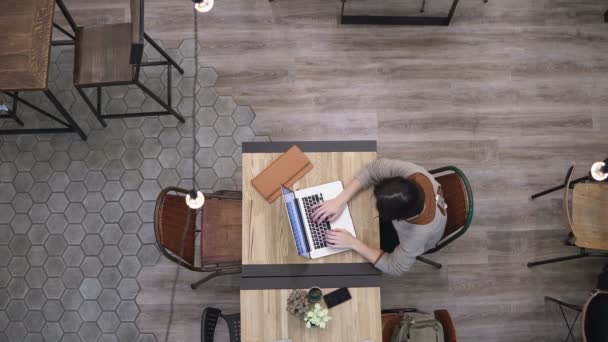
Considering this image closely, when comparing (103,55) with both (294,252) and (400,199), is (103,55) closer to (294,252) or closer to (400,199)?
(294,252)

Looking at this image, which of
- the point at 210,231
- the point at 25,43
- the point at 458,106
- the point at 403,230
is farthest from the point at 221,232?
the point at 458,106

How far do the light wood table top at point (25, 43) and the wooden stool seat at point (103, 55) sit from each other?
1.00ft

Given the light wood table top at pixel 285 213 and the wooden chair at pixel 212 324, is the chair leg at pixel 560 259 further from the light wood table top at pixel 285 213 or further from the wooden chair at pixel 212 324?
the wooden chair at pixel 212 324

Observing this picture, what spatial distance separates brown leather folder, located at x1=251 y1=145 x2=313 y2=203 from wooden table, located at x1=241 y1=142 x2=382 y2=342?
3cm

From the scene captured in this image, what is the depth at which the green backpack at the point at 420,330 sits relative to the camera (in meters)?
2.23

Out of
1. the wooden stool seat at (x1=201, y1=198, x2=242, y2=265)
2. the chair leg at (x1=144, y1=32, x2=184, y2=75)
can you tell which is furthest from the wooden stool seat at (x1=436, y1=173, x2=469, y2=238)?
the chair leg at (x1=144, y1=32, x2=184, y2=75)

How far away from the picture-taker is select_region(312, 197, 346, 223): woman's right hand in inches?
88.1

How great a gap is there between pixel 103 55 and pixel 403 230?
2.40 metres

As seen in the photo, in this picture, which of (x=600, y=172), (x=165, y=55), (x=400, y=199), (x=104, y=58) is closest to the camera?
(x=400, y=199)

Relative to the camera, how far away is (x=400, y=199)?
6.35ft

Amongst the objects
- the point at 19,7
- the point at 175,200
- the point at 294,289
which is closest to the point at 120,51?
the point at 19,7

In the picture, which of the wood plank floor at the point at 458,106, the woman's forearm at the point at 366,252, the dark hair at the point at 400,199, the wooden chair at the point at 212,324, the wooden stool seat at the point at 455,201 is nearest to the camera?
the dark hair at the point at 400,199

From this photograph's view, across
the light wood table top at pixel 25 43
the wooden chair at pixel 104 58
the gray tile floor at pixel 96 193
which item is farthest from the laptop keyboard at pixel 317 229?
the light wood table top at pixel 25 43

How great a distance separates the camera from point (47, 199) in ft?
10.8
